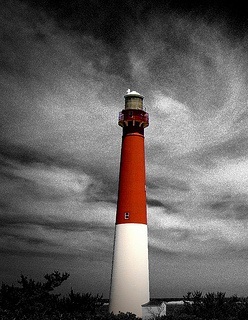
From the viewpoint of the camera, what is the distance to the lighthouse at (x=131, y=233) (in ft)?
100

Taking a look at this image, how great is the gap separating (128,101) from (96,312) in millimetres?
16920

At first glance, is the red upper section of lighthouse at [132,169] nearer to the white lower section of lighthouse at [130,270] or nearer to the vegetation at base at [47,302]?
the white lower section of lighthouse at [130,270]

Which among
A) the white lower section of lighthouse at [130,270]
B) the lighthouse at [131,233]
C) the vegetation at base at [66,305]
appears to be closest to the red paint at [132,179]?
the lighthouse at [131,233]

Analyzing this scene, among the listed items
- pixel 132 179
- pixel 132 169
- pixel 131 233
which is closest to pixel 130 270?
pixel 131 233

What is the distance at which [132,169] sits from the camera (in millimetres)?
32219

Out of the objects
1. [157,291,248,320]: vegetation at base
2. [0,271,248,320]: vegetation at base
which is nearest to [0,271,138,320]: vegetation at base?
[0,271,248,320]: vegetation at base

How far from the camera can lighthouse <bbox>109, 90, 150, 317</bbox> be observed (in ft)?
100

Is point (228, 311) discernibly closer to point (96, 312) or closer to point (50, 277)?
point (96, 312)

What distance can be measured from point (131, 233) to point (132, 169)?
4657 mm

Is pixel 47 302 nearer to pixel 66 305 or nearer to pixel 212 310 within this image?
pixel 66 305

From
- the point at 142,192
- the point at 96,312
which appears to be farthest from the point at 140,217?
the point at 96,312

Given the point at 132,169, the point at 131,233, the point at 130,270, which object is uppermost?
the point at 132,169

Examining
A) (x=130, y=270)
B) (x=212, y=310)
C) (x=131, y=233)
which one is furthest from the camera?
(x=131, y=233)

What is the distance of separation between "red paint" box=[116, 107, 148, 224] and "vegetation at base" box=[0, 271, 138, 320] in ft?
26.5
